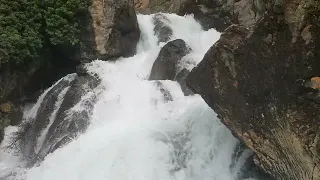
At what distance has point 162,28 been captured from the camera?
18688mm

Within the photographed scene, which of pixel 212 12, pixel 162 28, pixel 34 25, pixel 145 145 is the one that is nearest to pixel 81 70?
pixel 34 25

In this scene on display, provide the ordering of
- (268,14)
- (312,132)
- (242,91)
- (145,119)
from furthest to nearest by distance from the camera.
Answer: (145,119) < (242,91) < (268,14) < (312,132)

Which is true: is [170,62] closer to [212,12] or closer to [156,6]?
[212,12]

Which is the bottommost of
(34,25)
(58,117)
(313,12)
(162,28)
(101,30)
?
(58,117)

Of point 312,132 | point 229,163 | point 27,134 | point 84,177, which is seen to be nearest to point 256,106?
point 312,132

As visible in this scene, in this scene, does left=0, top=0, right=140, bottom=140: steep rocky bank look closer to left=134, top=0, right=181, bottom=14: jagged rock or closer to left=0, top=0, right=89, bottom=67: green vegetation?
left=0, top=0, right=89, bottom=67: green vegetation

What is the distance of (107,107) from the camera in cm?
1266

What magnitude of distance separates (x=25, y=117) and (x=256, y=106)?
944cm

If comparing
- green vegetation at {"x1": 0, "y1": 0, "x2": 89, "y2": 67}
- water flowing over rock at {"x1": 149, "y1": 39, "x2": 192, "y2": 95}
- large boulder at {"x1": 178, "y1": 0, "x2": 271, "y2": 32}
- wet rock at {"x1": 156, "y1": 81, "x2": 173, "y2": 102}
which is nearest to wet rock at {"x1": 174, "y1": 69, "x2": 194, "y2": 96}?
water flowing over rock at {"x1": 149, "y1": 39, "x2": 192, "y2": 95}

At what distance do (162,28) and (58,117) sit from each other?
27.2 ft

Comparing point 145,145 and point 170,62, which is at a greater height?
point 170,62

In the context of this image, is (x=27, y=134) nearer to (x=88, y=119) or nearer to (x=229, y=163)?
(x=88, y=119)

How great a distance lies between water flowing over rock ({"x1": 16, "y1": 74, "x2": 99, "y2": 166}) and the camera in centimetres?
1146

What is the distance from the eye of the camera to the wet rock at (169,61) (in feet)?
47.1
